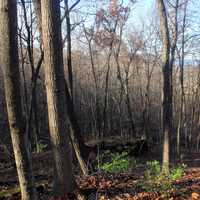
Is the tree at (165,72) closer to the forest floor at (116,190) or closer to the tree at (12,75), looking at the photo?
the forest floor at (116,190)

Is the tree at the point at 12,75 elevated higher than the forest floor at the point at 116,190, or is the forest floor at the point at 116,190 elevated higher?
the tree at the point at 12,75

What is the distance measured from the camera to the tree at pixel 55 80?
5711 millimetres

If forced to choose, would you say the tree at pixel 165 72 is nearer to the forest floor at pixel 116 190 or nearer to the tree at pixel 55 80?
the forest floor at pixel 116 190

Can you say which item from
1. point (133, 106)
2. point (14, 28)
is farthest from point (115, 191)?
point (133, 106)

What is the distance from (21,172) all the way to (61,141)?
43.8 inches

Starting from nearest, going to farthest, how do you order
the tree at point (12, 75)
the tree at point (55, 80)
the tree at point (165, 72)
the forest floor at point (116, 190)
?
1. the tree at point (12, 75)
2. the forest floor at point (116, 190)
3. the tree at point (55, 80)
4. the tree at point (165, 72)

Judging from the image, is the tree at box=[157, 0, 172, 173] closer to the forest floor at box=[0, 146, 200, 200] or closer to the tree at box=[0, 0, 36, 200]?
the forest floor at box=[0, 146, 200, 200]

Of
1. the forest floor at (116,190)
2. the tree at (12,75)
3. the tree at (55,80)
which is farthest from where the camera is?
the tree at (55,80)

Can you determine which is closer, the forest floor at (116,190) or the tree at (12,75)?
the tree at (12,75)

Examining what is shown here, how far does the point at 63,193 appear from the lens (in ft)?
20.0

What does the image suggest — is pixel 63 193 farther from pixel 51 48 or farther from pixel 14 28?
pixel 14 28

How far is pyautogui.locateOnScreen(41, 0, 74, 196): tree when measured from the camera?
5.71m

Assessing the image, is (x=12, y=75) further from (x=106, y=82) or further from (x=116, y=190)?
(x=106, y=82)

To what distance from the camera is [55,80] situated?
18.9ft
